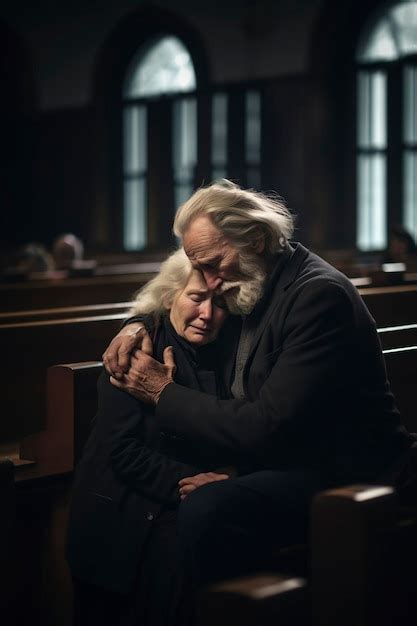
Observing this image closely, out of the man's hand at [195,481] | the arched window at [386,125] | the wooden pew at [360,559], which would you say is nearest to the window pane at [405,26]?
the arched window at [386,125]

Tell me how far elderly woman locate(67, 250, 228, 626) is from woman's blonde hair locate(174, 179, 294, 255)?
6.0 inches

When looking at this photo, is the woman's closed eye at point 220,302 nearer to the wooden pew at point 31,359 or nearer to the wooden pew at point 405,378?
the wooden pew at point 405,378

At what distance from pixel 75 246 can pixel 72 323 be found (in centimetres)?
712

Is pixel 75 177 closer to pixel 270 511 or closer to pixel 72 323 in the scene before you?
pixel 72 323

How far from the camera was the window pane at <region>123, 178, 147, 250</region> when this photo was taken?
1480 centimetres

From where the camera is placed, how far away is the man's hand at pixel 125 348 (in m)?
2.71

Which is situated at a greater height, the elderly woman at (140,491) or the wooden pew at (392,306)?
the wooden pew at (392,306)

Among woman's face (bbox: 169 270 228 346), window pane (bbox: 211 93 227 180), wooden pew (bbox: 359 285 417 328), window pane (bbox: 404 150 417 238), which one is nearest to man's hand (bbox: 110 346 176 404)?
woman's face (bbox: 169 270 228 346)

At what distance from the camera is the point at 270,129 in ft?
40.9

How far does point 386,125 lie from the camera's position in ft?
38.6

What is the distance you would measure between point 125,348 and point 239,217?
46cm

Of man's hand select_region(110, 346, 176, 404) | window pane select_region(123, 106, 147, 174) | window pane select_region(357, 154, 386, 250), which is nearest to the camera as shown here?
man's hand select_region(110, 346, 176, 404)

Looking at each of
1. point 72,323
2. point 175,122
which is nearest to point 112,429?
point 72,323

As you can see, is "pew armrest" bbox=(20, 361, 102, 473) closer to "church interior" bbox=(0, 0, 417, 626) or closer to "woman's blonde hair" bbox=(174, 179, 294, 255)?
"church interior" bbox=(0, 0, 417, 626)
